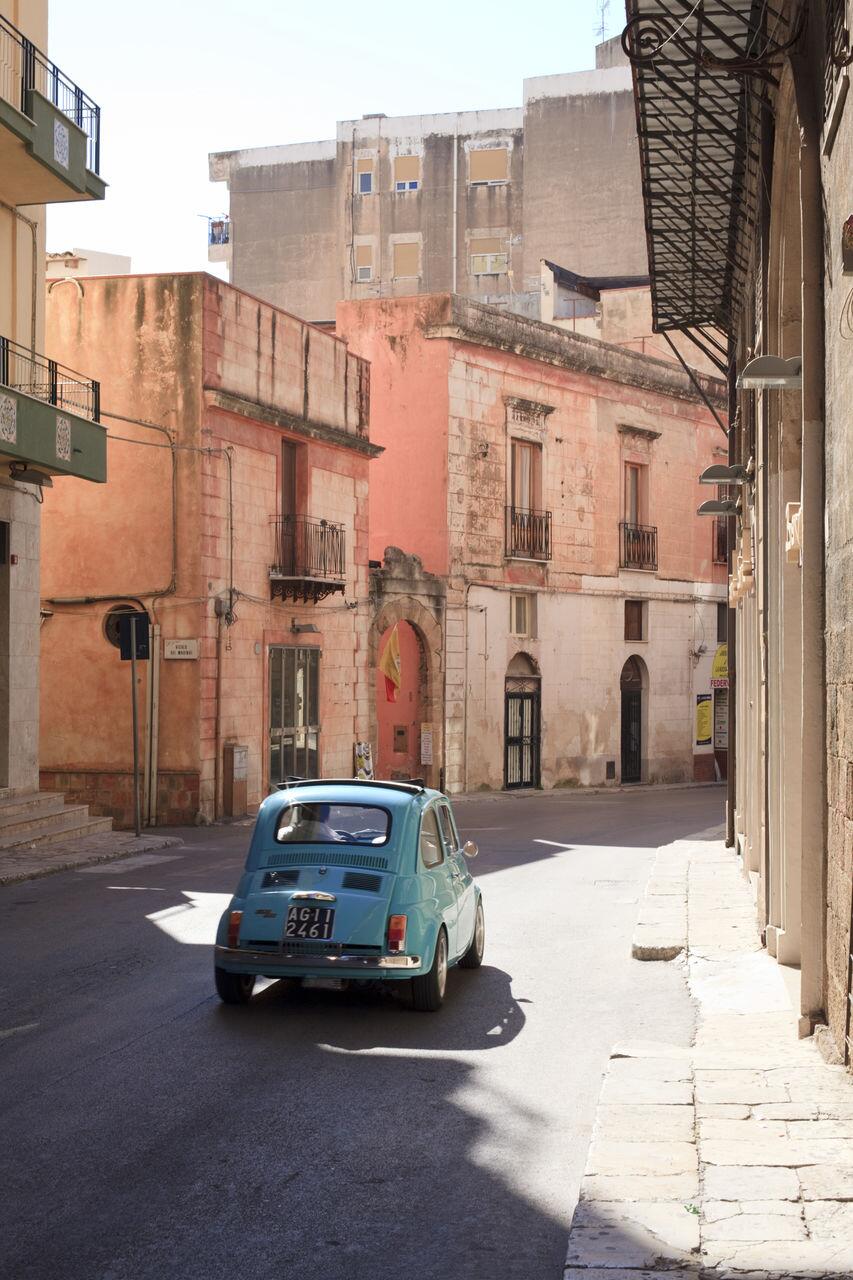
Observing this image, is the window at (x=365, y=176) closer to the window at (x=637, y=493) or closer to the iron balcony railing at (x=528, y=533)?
the window at (x=637, y=493)

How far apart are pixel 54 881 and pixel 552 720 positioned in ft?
70.0

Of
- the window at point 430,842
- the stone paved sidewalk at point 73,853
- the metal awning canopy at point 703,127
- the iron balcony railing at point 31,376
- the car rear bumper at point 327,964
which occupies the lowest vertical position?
the stone paved sidewalk at point 73,853

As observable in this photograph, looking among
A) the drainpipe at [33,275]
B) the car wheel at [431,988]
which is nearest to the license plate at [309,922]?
the car wheel at [431,988]

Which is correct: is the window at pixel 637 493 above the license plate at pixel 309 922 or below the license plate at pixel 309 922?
above

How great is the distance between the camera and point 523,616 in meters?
36.4

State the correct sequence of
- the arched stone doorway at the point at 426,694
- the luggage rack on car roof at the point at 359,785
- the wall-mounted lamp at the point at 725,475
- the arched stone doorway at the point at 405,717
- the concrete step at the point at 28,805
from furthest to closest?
the arched stone doorway at the point at 405,717 → the arched stone doorway at the point at 426,694 → the concrete step at the point at 28,805 → the wall-mounted lamp at the point at 725,475 → the luggage rack on car roof at the point at 359,785

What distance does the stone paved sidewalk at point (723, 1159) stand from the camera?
530cm

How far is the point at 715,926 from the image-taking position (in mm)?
13258

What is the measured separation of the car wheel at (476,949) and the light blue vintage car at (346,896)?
55 centimetres

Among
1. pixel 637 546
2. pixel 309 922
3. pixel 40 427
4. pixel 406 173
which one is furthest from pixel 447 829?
pixel 406 173

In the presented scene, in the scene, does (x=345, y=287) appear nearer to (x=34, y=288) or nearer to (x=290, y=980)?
(x=34, y=288)

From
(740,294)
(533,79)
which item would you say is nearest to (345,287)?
(533,79)

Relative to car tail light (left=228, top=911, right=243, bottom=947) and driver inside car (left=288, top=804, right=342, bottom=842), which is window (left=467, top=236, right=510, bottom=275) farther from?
car tail light (left=228, top=911, right=243, bottom=947)

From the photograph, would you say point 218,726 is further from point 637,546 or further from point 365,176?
point 365,176
